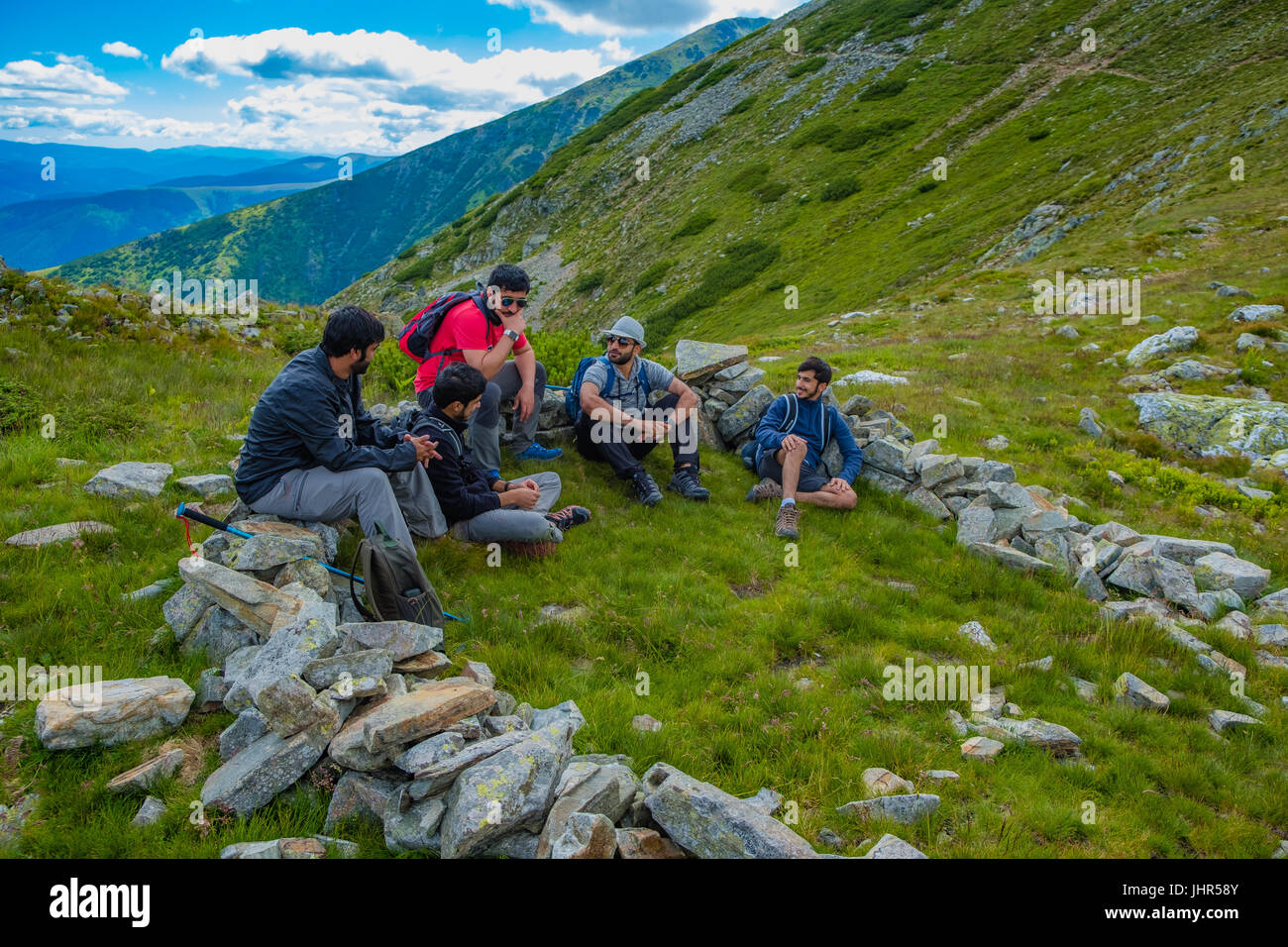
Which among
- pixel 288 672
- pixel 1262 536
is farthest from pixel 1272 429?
pixel 288 672

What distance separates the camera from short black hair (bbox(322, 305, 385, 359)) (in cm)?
625

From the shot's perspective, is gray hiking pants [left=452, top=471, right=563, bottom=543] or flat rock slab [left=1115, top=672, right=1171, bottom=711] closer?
flat rock slab [left=1115, top=672, right=1171, bottom=711]

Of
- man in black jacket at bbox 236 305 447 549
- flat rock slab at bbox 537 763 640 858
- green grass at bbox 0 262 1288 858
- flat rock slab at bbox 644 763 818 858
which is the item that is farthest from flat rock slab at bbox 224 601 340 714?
flat rock slab at bbox 644 763 818 858

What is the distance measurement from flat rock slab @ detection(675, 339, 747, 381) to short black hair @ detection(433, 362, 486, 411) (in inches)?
224

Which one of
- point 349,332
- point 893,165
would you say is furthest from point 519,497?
point 893,165

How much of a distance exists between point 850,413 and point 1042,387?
6504 mm

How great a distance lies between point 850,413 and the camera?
40.5 ft

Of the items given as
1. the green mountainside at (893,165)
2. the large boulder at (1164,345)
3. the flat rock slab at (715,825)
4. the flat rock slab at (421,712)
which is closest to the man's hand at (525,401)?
the flat rock slab at (421,712)

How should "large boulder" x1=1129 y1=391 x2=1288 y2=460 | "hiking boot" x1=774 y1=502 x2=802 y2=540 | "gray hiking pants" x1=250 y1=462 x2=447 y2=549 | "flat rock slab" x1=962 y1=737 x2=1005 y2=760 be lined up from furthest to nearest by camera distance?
"large boulder" x1=1129 y1=391 x2=1288 y2=460, "hiking boot" x1=774 y1=502 x2=802 y2=540, "gray hiking pants" x1=250 y1=462 x2=447 y2=549, "flat rock slab" x1=962 y1=737 x2=1005 y2=760

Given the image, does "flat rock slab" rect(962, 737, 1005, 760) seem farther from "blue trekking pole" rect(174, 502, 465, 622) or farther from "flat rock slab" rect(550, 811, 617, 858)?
"blue trekking pole" rect(174, 502, 465, 622)

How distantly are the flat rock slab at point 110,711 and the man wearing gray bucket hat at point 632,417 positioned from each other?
20.2ft

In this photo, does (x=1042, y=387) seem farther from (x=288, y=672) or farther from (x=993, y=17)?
(x=993, y=17)

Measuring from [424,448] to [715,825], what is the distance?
486 cm

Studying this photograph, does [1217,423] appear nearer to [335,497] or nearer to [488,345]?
[488,345]
